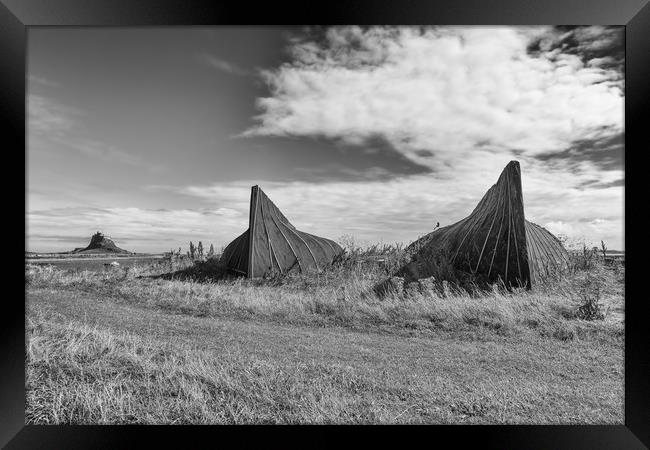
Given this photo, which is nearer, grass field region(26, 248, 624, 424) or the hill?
grass field region(26, 248, 624, 424)

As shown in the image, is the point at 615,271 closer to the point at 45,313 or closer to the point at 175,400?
the point at 175,400

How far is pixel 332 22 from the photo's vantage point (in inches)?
129

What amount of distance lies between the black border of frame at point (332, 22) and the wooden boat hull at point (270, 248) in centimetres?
964

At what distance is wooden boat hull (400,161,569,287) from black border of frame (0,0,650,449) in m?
6.90

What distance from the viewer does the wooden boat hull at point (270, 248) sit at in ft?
42.6

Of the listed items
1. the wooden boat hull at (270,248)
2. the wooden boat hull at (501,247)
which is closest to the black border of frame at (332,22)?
the wooden boat hull at (501,247)

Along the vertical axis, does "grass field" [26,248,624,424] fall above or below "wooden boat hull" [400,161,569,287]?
below

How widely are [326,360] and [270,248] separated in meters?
8.75

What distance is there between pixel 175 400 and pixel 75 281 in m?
10.2

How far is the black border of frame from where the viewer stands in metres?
3.10

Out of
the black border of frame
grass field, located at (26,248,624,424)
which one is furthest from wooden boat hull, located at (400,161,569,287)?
the black border of frame

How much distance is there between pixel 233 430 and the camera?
3.12 metres

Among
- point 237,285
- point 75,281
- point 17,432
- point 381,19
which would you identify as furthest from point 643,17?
point 75,281

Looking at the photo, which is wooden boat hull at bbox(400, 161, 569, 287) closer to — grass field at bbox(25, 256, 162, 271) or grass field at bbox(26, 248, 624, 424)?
grass field at bbox(26, 248, 624, 424)
